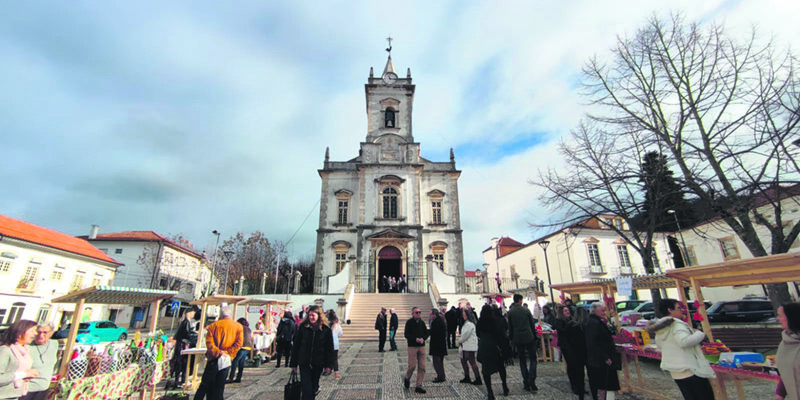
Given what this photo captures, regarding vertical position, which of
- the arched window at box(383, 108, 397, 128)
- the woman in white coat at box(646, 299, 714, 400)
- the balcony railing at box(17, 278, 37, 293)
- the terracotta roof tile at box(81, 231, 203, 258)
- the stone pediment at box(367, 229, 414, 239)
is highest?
the arched window at box(383, 108, 397, 128)

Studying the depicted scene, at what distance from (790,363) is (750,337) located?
1076 cm

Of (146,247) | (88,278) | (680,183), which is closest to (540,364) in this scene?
(680,183)

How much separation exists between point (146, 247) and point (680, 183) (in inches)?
1649

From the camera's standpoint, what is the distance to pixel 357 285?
74.9 feet

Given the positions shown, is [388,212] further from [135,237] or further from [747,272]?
[135,237]

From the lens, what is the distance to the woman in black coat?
17.5ft

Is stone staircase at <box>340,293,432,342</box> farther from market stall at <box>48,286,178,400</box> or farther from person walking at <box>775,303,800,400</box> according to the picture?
person walking at <box>775,303,800,400</box>

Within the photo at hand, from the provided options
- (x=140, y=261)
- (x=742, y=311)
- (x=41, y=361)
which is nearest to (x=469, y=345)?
(x=41, y=361)

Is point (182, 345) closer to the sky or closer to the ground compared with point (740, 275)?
closer to the ground

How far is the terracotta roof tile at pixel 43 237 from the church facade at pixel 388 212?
60.0ft

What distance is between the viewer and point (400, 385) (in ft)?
24.0

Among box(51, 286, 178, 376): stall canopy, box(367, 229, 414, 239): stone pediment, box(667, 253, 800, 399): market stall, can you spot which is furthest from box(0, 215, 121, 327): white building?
box(667, 253, 800, 399): market stall

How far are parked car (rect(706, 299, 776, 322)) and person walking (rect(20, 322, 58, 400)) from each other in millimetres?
22452

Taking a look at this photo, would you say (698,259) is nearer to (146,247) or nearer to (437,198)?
(437,198)
